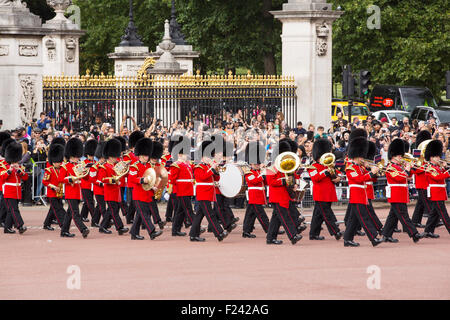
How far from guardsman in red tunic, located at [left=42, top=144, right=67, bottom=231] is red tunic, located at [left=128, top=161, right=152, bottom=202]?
112 centimetres

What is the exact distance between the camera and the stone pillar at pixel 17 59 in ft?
62.8

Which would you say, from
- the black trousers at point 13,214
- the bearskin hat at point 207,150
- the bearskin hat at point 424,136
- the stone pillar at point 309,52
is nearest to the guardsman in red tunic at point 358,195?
the bearskin hat at point 207,150

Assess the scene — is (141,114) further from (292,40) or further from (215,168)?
(215,168)

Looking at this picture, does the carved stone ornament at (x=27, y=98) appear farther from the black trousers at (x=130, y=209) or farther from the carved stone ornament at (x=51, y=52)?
the carved stone ornament at (x=51, y=52)

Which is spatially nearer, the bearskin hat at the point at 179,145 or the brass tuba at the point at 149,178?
the brass tuba at the point at 149,178

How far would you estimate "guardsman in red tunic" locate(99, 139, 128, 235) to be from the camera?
15047 millimetres

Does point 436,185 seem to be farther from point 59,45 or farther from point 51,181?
point 59,45

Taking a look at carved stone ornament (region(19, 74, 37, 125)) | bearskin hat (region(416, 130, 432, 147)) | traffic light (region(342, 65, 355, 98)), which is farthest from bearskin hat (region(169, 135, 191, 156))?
traffic light (region(342, 65, 355, 98))

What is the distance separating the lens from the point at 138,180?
14.4m

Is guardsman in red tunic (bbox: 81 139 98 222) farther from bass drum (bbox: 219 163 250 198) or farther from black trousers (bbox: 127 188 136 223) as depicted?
bass drum (bbox: 219 163 250 198)

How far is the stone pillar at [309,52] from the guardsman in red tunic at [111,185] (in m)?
8.10

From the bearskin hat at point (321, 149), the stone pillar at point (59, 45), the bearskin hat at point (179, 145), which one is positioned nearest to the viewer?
the bearskin hat at point (321, 149)

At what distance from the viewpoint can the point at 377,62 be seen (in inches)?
1385

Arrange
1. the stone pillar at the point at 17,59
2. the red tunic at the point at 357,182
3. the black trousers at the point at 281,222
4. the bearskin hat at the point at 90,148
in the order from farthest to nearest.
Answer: the stone pillar at the point at 17,59 → the bearskin hat at the point at 90,148 → the black trousers at the point at 281,222 → the red tunic at the point at 357,182
